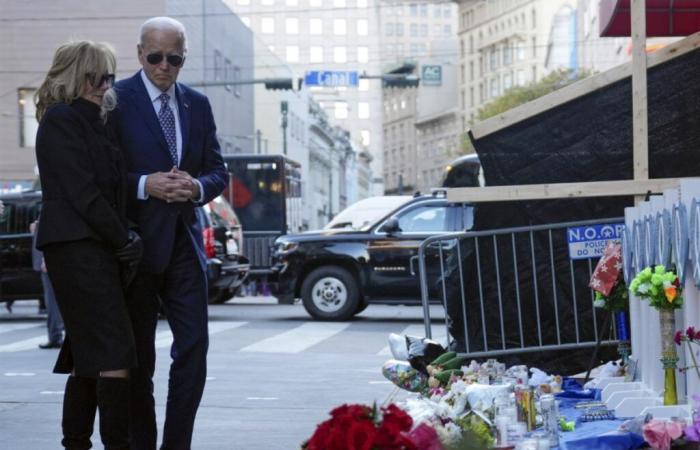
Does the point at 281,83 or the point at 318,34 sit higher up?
the point at 318,34

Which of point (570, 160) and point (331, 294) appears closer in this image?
point (570, 160)

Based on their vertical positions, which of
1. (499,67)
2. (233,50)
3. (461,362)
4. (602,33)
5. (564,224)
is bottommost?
(461,362)

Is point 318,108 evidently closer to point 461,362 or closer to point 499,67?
point 499,67

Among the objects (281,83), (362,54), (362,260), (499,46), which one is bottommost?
(362,260)

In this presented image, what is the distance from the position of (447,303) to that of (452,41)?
159712 mm

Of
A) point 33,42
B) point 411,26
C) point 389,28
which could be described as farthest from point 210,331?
point 389,28

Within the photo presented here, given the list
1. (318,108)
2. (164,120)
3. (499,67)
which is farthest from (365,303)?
(499,67)

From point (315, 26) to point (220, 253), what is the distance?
5649 inches

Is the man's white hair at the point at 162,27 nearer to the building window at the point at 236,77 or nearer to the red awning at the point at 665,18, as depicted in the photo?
the red awning at the point at 665,18

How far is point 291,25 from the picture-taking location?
16262 cm

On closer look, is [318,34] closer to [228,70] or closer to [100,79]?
[228,70]

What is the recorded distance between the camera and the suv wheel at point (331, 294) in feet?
60.6

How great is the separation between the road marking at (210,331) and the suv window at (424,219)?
2.56 meters

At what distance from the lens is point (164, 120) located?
5.73 m
